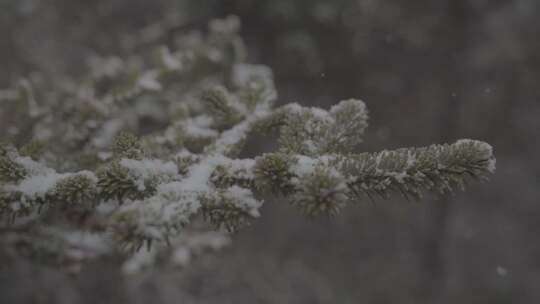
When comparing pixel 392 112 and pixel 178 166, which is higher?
pixel 392 112

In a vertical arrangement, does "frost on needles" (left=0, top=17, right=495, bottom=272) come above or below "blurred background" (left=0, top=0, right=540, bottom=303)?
below

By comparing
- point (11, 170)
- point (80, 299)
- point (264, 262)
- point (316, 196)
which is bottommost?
point (316, 196)

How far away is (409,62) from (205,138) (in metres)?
4.36

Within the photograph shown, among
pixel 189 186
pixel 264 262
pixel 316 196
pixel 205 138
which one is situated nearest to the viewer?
pixel 316 196

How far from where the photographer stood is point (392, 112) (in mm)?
5340

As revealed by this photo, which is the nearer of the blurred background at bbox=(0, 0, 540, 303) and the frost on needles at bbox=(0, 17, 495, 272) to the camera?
the frost on needles at bbox=(0, 17, 495, 272)

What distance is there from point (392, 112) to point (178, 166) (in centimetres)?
458

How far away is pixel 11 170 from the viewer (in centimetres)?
104

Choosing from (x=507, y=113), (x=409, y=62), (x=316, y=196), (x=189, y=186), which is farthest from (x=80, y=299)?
(x=507, y=113)

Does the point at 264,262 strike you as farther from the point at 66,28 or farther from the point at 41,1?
the point at 41,1

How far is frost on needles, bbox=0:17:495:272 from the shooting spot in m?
0.89

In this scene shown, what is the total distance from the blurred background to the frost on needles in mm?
2439

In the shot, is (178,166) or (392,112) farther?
(392,112)

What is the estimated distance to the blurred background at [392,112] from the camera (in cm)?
434
